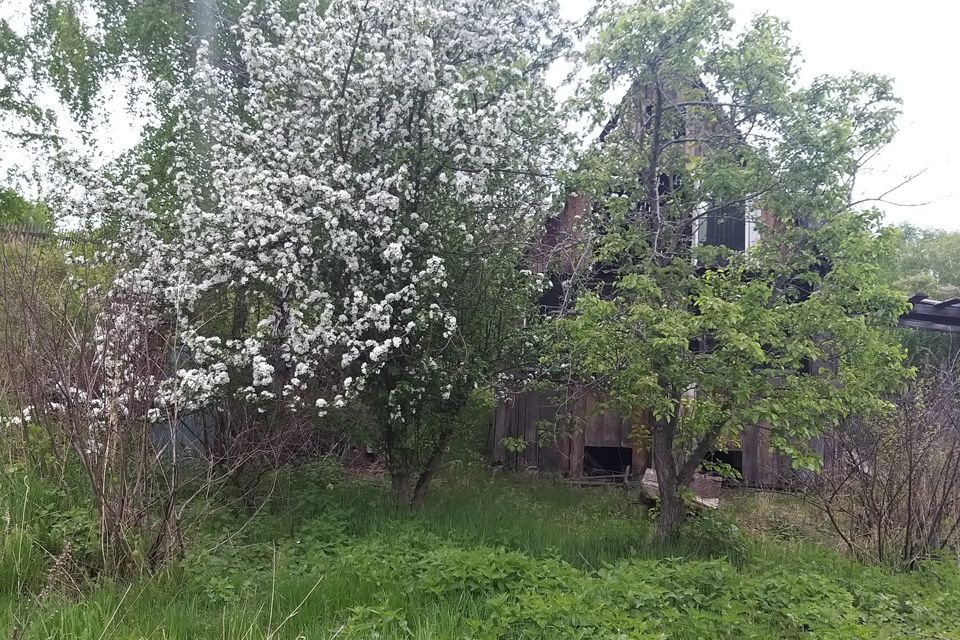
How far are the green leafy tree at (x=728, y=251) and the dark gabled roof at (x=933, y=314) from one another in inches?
195

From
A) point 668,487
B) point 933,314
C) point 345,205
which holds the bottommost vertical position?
point 668,487

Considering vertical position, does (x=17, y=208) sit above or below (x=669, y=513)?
above

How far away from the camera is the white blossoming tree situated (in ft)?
17.1

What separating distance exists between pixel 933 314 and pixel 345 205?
8.62 meters

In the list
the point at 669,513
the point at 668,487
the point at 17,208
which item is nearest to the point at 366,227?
the point at 668,487

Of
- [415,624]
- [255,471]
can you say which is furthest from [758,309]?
[255,471]

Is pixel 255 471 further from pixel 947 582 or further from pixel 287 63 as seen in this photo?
pixel 947 582

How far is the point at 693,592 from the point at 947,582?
2114 mm

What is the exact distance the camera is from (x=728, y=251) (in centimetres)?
518

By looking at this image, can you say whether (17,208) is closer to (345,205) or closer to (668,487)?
(345,205)

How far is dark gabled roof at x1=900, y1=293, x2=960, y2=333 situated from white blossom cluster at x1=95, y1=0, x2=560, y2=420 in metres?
6.51

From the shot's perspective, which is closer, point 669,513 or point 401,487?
point 669,513

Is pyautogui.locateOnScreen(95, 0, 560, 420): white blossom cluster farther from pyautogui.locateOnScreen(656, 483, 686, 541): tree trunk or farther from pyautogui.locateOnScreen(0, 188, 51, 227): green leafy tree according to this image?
pyautogui.locateOnScreen(0, 188, 51, 227): green leafy tree

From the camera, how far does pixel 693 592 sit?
3.65 m
